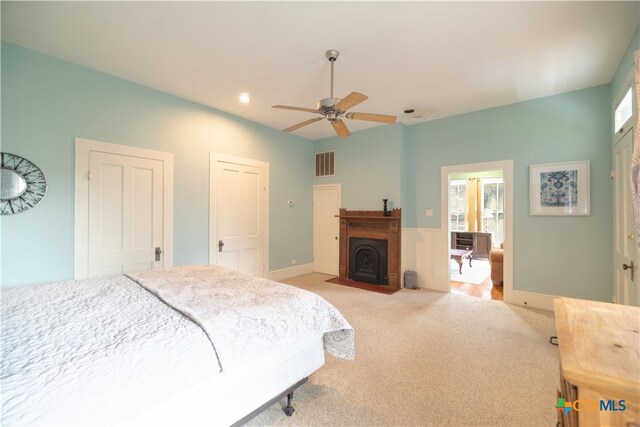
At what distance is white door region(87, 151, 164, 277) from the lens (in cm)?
301

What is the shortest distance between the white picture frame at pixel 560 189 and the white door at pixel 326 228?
10.4 feet

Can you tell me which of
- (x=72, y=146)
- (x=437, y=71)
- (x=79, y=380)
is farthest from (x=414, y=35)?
(x=72, y=146)

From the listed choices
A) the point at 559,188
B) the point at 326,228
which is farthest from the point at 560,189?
the point at 326,228

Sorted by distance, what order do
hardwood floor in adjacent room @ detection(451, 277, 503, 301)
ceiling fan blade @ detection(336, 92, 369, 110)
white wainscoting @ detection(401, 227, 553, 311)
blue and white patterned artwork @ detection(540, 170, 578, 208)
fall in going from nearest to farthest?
1. ceiling fan blade @ detection(336, 92, 369, 110)
2. blue and white patterned artwork @ detection(540, 170, 578, 208)
3. hardwood floor in adjacent room @ detection(451, 277, 503, 301)
4. white wainscoting @ detection(401, 227, 553, 311)

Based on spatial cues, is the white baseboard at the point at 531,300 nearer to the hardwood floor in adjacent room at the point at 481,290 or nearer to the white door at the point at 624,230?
the hardwood floor in adjacent room at the point at 481,290

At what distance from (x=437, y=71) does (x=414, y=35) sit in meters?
0.78

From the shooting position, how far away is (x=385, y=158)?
16.0 ft

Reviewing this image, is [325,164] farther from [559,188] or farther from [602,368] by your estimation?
[602,368]

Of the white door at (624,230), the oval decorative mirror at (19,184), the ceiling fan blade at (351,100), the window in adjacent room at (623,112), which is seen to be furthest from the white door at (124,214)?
the window in adjacent room at (623,112)

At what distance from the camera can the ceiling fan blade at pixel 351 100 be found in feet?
7.44

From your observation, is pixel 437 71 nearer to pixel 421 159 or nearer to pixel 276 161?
pixel 421 159

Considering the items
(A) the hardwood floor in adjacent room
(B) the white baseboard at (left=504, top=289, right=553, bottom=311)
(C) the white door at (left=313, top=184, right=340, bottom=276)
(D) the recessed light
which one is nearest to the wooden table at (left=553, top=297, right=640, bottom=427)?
(B) the white baseboard at (left=504, top=289, right=553, bottom=311)

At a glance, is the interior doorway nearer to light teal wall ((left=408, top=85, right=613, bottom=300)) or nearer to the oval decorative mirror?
light teal wall ((left=408, top=85, right=613, bottom=300))

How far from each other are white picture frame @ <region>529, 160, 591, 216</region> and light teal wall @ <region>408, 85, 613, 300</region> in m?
0.07
